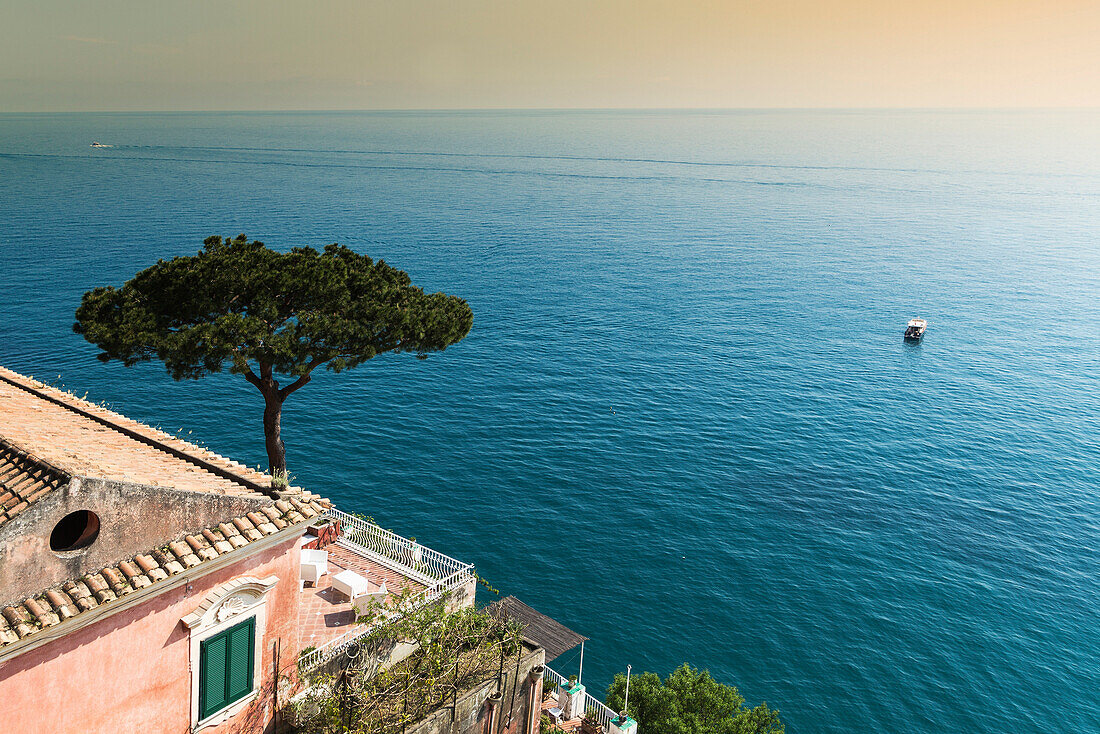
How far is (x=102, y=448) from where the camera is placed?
52.0 feet

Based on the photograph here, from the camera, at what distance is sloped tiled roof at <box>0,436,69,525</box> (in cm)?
1146

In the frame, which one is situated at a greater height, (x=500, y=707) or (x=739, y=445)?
(x=500, y=707)

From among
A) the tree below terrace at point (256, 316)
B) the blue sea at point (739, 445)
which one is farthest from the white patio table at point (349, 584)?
the blue sea at point (739, 445)

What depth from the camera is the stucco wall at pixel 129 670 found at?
37.9 ft

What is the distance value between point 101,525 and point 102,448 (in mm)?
4417

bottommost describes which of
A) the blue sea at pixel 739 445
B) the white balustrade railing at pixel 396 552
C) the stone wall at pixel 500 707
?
the blue sea at pixel 739 445

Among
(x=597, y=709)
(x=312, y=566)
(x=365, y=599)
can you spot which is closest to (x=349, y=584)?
(x=365, y=599)

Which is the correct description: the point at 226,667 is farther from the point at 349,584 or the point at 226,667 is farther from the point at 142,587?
the point at 349,584

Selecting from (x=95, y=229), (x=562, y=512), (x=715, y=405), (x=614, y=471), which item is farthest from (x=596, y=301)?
(x=95, y=229)

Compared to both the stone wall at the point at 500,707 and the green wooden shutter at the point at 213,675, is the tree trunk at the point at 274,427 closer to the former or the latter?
the stone wall at the point at 500,707

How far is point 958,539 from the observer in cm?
4328

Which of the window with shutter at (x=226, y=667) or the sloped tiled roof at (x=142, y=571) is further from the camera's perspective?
the window with shutter at (x=226, y=667)

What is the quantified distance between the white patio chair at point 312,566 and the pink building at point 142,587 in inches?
83.3

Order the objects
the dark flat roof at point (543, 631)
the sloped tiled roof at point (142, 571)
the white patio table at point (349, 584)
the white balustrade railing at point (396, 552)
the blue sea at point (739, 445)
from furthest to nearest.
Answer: the blue sea at point (739, 445) < the dark flat roof at point (543, 631) < the white balustrade railing at point (396, 552) < the white patio table at point (349, 584) < the sloped tiled roof at point (142, 571)
